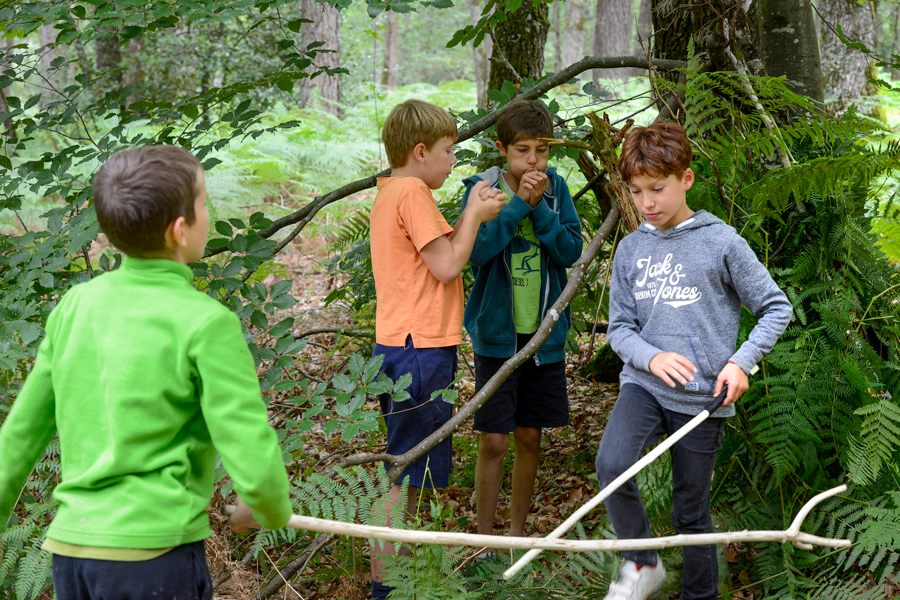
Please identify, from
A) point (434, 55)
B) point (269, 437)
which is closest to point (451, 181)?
point (269, 437)

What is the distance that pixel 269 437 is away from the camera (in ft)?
4.72

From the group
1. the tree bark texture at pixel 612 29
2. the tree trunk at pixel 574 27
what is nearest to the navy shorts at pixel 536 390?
the tree bark texture at pixel 612 29

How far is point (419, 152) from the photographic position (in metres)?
2.90

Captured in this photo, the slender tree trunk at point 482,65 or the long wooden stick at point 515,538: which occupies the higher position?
the slender tree trunk at point 482,65

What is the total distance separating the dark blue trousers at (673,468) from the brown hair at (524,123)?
4.13 ft

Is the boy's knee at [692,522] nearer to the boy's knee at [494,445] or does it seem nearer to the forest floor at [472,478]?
the forest floor at [472,478]

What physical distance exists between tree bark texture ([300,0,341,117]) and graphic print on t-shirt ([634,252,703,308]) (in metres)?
10.3

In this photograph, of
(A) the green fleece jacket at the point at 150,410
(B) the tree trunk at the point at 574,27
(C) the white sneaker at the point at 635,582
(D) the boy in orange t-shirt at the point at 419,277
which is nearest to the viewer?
(A) the green fleece jacket at the point at 150,410

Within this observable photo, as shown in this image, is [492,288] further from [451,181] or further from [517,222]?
[451,181]

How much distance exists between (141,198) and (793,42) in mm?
3240

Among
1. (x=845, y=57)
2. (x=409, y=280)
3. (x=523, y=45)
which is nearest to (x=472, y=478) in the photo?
(x=409, y=280)

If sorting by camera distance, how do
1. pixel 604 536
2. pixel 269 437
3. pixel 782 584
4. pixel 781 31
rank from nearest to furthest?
pixel 269 437
pixel 782 584
pixel 604 536
pixel 781 31

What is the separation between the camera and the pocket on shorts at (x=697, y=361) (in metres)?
2.30

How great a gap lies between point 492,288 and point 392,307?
0.52 m
